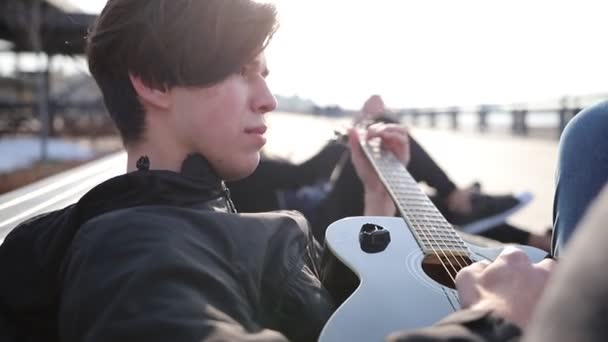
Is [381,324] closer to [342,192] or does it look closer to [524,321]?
[524,321]

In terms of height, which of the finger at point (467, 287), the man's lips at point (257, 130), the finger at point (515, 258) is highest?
the man's lips at point (257, 130)

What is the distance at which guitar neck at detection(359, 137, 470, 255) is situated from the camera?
1.39 metres

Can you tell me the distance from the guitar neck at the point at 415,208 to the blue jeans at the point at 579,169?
0.25m

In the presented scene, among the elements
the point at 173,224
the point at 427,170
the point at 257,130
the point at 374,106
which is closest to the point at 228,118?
the point at 257,130

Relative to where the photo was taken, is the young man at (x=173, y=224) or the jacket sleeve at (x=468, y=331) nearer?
the jacket sleeve at (x=468, y=331)

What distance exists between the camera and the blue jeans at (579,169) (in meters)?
1.30

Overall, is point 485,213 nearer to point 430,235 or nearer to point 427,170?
point 427,170

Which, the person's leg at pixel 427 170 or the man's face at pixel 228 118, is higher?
the man's face at pixel 228 118

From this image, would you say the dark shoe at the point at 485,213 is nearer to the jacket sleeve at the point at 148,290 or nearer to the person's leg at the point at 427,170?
the person's leg at the point at 427,170

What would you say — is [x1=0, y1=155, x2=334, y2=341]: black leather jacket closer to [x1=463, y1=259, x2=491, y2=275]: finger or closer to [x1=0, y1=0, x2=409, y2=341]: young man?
[x1=0, y1=0, x2=409, y2=341]: young man

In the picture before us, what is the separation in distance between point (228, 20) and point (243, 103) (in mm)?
183

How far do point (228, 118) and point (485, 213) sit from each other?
2.56 meters

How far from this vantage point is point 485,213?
11.0 ft

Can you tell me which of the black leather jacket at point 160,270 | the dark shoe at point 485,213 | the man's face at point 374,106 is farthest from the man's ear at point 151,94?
the dark shoe at point 485,213
